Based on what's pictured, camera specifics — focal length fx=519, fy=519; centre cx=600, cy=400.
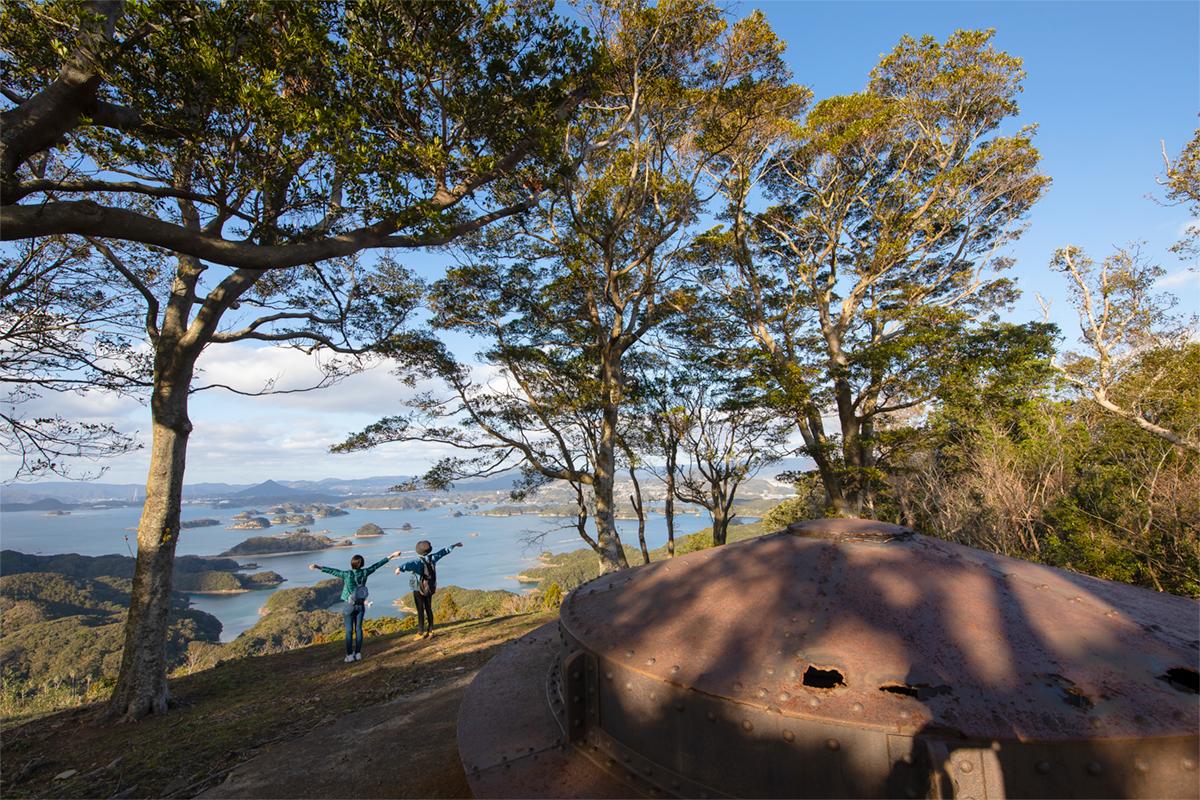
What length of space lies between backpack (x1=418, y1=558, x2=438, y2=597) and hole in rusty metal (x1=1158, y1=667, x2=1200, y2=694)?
9090 millimetres

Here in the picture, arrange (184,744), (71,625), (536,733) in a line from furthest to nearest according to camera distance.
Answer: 1. (71,625)
2. (184,744)
3. (536,733)

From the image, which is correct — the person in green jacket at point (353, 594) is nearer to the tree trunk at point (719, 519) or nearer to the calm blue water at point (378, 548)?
the calm blue water at point (378, 548)

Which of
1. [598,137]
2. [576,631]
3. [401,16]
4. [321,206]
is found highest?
[598,137]

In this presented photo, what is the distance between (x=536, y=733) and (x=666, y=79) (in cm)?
1335

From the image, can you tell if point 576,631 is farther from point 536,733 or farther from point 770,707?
point 770,707

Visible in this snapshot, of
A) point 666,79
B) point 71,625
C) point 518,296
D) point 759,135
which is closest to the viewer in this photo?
point 666,79

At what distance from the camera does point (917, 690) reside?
7.66 feet

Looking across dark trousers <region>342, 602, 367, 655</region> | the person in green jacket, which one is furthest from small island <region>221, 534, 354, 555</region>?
the person in green jacket

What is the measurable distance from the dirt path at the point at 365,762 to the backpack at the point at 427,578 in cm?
368

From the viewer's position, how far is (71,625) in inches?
1057

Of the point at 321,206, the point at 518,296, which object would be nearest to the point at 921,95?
the point at 518,296

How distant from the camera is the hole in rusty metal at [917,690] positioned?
2.30 m

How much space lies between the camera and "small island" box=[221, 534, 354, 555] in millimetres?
80544

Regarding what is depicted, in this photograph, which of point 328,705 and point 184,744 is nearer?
point 184,744
